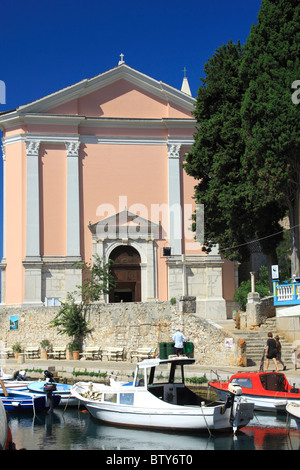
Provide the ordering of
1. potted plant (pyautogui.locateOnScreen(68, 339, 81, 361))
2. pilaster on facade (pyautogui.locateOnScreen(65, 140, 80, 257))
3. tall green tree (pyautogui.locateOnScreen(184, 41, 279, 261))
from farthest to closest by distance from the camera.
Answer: pilaster on facade (pyautogui.locateOnScreen(65, 140, 80, 257)) < potted plant (pyautogui.locateOnScreen(68, 339, 81, 361)) < tall green tree (pyautogui.locateOnScreen(184, 41, 279, 261))

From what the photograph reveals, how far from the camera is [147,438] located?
15906mm

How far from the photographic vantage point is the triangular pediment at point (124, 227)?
3375cm

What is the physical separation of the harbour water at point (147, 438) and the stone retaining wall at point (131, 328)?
21.3 feet

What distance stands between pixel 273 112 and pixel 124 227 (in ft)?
43.0

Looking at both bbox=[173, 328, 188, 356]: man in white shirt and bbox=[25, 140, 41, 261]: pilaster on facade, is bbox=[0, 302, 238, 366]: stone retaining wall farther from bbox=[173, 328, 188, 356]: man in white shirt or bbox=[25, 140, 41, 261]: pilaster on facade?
bbox=[25, 140, 41, 261]: pilaster on facade

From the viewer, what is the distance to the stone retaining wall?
78.6 ft

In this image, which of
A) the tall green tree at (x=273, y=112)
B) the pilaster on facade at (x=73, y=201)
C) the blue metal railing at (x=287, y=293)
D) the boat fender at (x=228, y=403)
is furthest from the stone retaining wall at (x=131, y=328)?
the boat fender at (x=228, y=403)

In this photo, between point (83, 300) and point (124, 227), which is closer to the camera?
point (83, 300)

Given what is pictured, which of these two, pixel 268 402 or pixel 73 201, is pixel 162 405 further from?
pixel 73 201

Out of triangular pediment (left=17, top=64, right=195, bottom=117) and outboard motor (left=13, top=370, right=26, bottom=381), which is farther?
triangular pediment (left=17, top=64, right=195, bottom=117)

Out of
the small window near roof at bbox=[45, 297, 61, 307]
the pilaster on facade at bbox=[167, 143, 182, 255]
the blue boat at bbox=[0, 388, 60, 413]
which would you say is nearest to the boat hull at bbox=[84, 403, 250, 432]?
the blue boat at bbox=[0, 388, 60, 413]

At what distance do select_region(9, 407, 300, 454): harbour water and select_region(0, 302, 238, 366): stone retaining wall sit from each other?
Result: 21.3ft

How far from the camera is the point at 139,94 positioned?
35.5 meters

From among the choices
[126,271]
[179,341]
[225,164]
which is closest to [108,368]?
[179,341]
